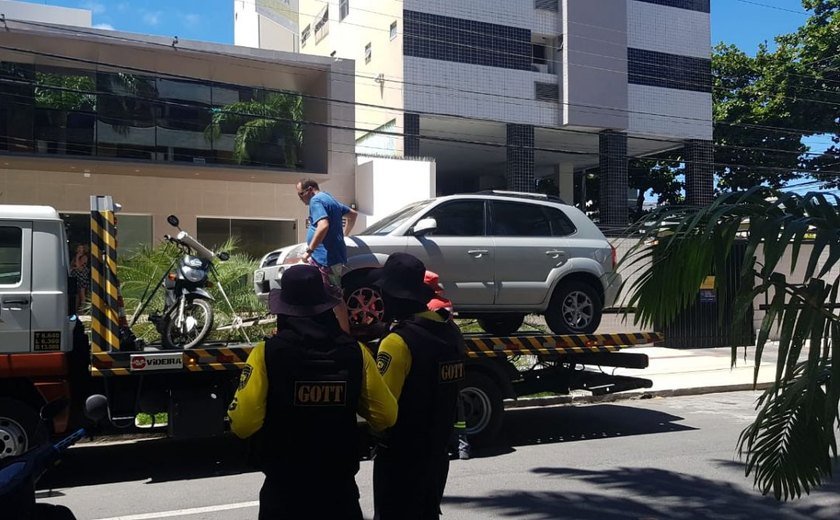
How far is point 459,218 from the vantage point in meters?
8.38

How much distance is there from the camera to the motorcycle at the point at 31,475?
2.80 metres

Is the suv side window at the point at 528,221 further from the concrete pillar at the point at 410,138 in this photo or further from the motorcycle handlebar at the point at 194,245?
the concrete pillar at the point at 410,138

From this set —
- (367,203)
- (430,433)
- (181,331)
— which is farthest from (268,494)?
(367,203)

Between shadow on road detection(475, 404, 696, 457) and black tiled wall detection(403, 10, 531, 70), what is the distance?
15685 millimetres

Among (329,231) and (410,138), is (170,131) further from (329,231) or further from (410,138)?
(329,231)

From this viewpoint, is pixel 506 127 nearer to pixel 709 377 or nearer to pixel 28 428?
pixel 709 377

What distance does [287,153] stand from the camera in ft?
68.6

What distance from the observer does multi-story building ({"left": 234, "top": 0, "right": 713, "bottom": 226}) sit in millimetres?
23781

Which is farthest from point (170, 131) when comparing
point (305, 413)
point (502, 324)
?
point (305, 413)

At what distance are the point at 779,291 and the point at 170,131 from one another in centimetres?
1884

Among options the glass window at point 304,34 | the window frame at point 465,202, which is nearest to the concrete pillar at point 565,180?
the glass window at point 304,34

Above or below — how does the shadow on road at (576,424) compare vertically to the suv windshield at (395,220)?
below

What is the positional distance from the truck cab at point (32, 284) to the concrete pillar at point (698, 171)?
2478cm

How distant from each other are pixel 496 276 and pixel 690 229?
5387 millimetres
